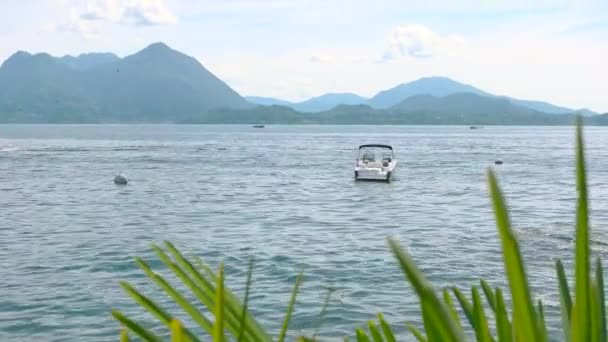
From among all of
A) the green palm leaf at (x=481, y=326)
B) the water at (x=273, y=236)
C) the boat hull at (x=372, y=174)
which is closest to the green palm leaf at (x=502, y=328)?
the green palm leaf at (x=481, y=326)

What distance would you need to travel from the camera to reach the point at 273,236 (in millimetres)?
A: 25672

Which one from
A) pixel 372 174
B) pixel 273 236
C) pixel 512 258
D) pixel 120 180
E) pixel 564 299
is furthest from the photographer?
pixel 120 180

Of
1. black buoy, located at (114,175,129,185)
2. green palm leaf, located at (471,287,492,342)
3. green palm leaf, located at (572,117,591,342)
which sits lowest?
black buoy, located at (114,175,129,185)

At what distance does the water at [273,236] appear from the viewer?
15.6 meters

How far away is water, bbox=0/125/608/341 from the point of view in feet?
51.3

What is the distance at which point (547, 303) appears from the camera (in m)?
15.7

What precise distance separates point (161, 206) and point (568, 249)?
18.9 metres

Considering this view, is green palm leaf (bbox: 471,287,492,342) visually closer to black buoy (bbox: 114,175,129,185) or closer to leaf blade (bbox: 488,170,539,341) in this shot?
leaf blade (bbox: 488,170,539,341)

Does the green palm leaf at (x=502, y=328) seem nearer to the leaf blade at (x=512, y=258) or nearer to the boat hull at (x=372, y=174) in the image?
the leaf blade at (x=512, y=258)

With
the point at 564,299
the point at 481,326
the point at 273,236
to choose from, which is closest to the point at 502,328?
the point at 481,326

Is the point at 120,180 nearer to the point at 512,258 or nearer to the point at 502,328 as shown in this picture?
the point at 502,328

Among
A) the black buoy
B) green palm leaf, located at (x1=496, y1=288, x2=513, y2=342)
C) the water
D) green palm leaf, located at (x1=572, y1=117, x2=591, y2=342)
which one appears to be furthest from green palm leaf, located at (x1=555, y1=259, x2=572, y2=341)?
the black buoy

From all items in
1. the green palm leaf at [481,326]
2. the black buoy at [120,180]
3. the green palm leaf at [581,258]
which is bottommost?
the black buoy at [120,180]

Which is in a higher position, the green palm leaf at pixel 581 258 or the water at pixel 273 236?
the green palm leaf at pixel 581 258
